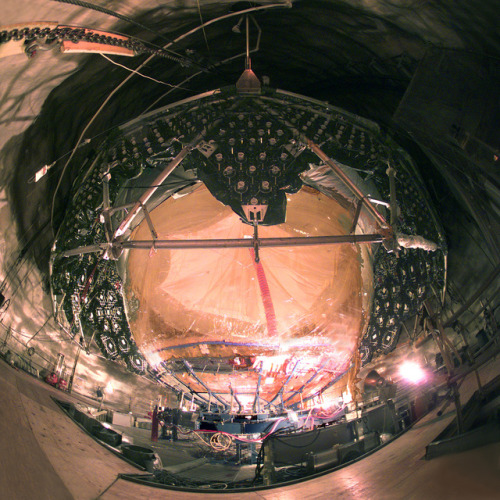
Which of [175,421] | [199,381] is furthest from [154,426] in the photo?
[199,381]

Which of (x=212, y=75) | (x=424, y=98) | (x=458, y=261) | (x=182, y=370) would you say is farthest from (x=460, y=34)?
(x=182, y=370)

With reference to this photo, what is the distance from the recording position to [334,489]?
2363mm

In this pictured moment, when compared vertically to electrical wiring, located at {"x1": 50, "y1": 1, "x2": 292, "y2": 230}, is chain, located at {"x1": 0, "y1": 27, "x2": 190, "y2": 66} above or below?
below

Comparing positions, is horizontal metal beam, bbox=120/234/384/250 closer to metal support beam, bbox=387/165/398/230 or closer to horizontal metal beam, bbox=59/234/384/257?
horizontal metal beam, bbox=59/234/384/257

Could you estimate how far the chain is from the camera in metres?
1.79

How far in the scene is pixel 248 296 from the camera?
434 cm

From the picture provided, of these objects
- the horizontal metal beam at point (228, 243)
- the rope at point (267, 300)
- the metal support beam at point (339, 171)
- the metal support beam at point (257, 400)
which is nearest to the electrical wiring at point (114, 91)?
the horizontal metal beam at point (228, 243)

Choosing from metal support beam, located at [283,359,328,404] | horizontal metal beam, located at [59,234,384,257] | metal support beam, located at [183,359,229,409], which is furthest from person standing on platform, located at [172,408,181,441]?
horizontal metal beam, located at [59,234,384,257]

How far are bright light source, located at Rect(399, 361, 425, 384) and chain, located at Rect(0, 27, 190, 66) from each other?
2370 mm

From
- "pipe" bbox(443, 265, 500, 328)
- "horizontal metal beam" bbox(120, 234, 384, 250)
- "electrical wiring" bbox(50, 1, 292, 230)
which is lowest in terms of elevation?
"pipe" bbox(443, 265, 500, 328)

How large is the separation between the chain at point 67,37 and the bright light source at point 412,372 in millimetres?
2370

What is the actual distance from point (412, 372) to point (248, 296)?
5.52 feet

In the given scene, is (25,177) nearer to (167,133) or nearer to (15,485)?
(167,133)

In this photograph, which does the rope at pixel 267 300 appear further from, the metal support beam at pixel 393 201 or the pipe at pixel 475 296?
the pipe at pixel 475 296
